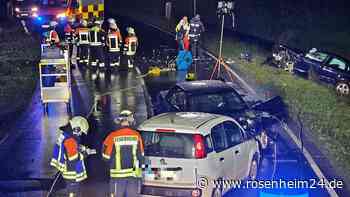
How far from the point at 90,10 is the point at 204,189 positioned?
76.5ft

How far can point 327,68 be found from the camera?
23703mm

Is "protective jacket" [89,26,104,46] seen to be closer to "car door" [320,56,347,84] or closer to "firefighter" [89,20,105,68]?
"firefighter" [89,20,105,68]

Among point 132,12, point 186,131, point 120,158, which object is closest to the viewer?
point 120,158

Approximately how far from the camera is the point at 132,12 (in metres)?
62.2

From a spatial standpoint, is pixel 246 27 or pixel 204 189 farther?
pixel 246 27

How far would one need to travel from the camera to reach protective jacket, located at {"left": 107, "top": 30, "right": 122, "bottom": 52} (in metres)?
26.2

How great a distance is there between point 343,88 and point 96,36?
9.61m

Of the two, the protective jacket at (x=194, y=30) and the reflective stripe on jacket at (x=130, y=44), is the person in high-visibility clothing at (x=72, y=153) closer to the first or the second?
the reflective stripe on jacket at (x=130, y=44)

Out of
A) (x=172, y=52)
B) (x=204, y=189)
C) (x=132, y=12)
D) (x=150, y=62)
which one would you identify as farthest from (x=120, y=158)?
(x=132, y=12)

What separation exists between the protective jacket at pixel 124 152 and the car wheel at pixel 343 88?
13.7 meters

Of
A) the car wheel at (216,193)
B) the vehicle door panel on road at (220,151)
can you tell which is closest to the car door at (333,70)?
the vehicle door panel on road at (220,151)

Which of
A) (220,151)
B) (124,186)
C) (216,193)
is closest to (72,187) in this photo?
(124,186)

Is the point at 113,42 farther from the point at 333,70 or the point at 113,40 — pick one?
the point at 333,70

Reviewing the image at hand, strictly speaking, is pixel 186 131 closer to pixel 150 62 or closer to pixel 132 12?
pixel 150 62
